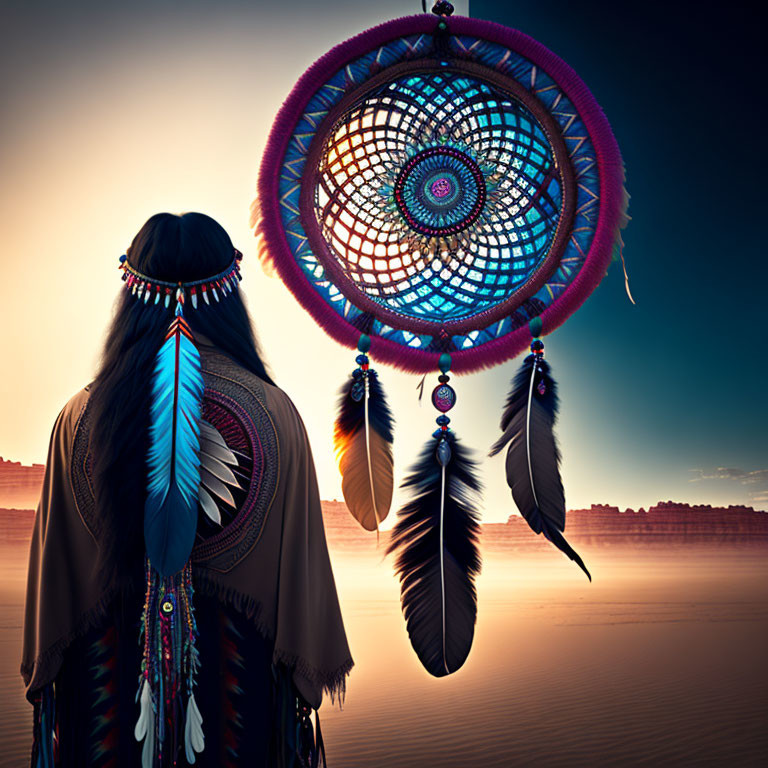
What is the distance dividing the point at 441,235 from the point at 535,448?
717mm

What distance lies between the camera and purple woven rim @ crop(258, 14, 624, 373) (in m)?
1.86

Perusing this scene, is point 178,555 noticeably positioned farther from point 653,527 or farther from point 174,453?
point 653,527

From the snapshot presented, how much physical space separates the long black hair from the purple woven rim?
0.39 meters

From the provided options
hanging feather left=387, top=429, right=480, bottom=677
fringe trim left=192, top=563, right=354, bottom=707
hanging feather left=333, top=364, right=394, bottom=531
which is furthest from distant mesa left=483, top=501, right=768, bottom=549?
fringe trim left=192, top=563, right=354, bottom=707

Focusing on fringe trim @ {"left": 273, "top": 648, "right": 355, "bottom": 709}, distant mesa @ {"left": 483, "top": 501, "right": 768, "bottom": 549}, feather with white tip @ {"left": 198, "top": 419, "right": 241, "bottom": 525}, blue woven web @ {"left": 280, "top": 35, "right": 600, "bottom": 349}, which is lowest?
fringe trim @ {"left": 273, "top": 648, "right": 355, "bottom": 709}

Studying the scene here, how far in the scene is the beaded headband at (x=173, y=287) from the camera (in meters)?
1.46

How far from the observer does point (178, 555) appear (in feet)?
4.08

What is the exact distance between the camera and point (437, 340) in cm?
197

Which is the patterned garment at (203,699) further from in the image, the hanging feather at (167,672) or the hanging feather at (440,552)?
the hanging feather at (440,552)

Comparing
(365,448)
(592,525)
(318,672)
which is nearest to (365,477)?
(365,448)

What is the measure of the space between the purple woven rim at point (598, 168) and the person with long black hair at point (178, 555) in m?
0.43

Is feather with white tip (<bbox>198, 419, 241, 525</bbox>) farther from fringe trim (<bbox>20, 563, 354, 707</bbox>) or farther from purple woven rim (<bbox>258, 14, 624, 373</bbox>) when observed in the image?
purple woven rim (<bbox>258, 14, 624, 373</bbox>)

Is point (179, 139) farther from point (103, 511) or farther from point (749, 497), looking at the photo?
point (749, 497)

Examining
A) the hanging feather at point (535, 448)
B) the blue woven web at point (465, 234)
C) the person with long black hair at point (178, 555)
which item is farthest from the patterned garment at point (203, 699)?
the blue woven web at point (465, 234)
